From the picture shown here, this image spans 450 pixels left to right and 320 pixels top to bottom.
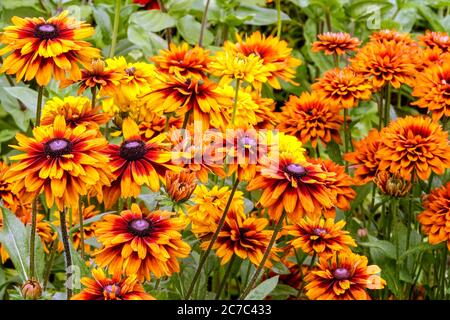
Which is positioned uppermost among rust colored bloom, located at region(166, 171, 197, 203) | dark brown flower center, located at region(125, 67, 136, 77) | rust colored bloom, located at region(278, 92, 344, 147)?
dark brown flower center, located at region(125, 67, 136, 77)

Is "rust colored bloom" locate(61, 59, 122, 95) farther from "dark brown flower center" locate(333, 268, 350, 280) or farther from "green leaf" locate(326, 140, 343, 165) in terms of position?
"green leaf" locate(326, 140, 343, 165)

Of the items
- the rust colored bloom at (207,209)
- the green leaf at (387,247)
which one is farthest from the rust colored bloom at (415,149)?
the rust colored bloom at (207,209)

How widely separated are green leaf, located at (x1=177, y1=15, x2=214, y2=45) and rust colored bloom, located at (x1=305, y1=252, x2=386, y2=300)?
0.80 meters

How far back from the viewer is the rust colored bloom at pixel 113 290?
783 mm

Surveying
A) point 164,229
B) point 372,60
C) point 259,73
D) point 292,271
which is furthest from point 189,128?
point 292,271

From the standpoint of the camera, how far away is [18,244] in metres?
1.04

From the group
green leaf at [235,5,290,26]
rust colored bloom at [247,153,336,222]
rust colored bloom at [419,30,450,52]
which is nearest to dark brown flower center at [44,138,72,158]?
rust colored bloom at [247,153,336,222]

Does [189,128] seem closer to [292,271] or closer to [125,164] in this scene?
[125,164]

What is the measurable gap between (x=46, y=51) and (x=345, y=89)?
556 mm

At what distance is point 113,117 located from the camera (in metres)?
1.17

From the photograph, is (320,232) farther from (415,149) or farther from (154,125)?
(154,125)

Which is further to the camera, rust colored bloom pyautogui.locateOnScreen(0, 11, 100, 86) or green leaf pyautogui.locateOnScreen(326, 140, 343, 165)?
green leaf pyautogui.locateOnScreen(326, 140, 343, 165)

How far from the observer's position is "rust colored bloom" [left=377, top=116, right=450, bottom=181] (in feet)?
3.62

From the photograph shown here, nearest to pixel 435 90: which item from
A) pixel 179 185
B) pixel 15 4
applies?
pixel 179 185
